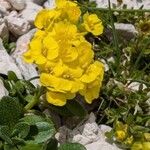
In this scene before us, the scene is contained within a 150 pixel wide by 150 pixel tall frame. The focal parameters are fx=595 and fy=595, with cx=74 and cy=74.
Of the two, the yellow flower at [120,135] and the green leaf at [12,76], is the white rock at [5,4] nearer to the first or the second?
the green leaf at [12,76]

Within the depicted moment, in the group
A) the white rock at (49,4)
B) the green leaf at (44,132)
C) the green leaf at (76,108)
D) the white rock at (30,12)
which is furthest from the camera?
the white rock at (49,4)

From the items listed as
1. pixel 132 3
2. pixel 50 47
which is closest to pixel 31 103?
pixel 50 47

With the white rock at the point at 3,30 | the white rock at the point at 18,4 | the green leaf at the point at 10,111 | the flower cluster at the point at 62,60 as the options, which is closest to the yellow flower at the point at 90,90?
the flower cluster at the point at 62,60

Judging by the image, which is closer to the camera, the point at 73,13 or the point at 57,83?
the point at 57,83

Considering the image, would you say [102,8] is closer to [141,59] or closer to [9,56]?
[141,59]

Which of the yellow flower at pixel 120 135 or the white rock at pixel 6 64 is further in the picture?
the white rock at pixel 6 64

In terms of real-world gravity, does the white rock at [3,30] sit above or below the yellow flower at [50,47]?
below

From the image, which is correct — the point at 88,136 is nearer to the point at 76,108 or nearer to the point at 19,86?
the point at 76,108
